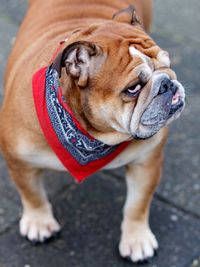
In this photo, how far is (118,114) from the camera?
7.82 ft

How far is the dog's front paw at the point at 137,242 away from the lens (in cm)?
297

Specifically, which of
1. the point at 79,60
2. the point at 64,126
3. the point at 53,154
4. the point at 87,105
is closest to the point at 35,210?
the point at 53,154

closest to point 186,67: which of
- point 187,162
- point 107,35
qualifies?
point 187,162

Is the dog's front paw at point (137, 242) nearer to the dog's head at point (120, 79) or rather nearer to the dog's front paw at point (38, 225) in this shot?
the dog's front paw at point (38, 225)

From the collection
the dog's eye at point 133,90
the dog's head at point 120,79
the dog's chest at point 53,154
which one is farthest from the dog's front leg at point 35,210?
the dog's eye at point 133,90

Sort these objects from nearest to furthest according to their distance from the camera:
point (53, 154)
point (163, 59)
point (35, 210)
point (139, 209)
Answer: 1. point (163, 59)
2. point (53, 154)
3. point (139, 209)
4. point (35, 210)

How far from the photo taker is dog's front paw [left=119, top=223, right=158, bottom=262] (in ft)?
9.75

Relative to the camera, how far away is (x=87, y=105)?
2406 mm

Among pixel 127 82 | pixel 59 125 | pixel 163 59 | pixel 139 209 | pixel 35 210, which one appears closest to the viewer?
pixel 127 82

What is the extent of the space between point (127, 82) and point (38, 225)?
1.08 m

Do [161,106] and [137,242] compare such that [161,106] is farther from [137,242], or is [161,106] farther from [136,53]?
[137,242]

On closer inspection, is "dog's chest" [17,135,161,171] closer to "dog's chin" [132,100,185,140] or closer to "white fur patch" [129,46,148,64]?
"dog's chin" [132,100,185,140]

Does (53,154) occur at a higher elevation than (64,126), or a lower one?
lower

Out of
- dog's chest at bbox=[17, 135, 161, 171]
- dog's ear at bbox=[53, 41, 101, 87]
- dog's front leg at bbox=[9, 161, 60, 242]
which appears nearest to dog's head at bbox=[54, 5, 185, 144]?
dog's ear at bbox=[53, 41, 101, 87]
